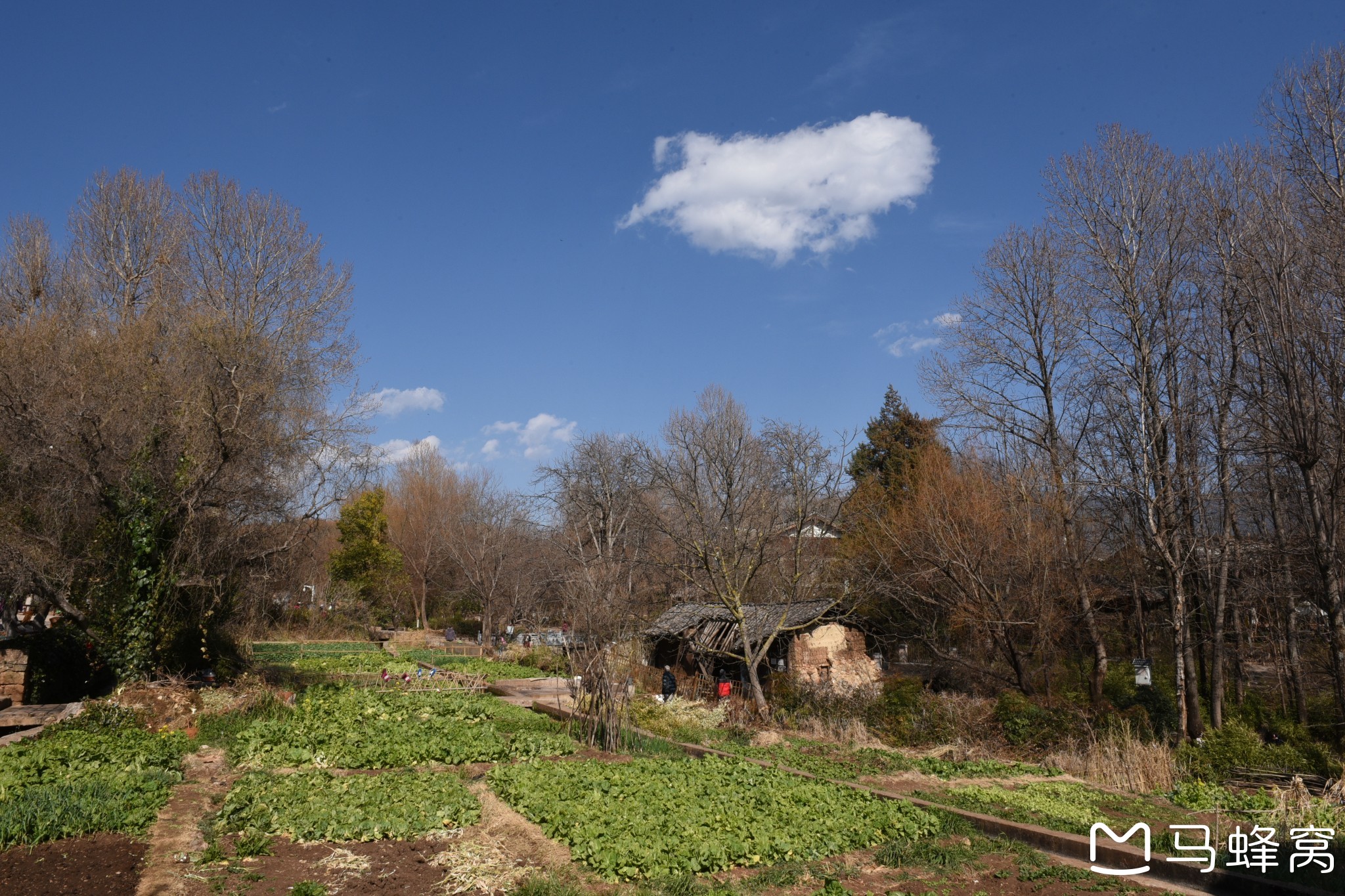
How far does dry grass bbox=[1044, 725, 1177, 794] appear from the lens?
41.4 ft

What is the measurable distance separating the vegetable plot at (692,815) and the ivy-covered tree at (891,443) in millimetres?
23984

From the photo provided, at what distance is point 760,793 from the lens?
417 inches

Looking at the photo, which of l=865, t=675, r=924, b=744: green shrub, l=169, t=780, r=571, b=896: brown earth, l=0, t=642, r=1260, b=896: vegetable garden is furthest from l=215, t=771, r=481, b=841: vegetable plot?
l=865, t=675, r=924, b=744: green shrub

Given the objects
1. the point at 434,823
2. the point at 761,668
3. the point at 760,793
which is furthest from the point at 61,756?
the point at 761,668

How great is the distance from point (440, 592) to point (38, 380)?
41397mm

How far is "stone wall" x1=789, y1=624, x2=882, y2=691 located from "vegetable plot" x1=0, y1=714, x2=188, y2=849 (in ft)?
47.1

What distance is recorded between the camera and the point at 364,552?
48531 mm

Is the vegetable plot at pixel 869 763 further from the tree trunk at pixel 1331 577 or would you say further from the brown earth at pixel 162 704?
the brown earth at pixel 162 704

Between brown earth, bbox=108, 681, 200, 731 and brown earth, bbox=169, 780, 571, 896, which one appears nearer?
brown earth, bbox=169, 780, 571, 896

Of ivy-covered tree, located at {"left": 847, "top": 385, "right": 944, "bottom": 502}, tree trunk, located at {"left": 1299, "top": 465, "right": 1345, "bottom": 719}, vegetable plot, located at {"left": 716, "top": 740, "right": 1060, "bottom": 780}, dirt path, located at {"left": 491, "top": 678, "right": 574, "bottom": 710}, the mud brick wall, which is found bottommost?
dirt path, located at {"left": 491, "top": 678, "right": 574, "bottom": 710}

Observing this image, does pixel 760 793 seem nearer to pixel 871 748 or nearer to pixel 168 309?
pixel 871 748

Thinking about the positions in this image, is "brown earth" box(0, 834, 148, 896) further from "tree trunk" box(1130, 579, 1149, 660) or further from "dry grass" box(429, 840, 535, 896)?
"tree trunk" box(1130, 579, 1149, 660)

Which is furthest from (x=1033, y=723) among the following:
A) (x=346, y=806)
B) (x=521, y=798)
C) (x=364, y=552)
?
(x=364, y=552)

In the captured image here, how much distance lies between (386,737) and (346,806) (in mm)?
4438
